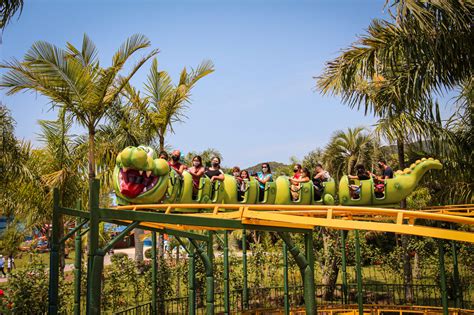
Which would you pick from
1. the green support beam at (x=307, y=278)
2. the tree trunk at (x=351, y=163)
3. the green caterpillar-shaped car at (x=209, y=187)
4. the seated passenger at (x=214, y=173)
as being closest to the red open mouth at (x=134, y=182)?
the green caterpillar-shaped car at (x=209, y=187)

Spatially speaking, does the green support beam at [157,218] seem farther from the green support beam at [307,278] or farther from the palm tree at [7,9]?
the palm tree at [7,9]

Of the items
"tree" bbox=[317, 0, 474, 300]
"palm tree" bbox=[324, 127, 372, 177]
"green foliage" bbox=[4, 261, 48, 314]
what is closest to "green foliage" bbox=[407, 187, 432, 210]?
"palm tree" bbox=[324, 127, 372, 177]

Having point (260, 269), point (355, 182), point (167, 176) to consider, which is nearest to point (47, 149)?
point (260, 269)

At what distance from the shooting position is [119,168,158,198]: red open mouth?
5.46 m

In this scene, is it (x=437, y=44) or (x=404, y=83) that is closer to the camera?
(x=437, y=44)

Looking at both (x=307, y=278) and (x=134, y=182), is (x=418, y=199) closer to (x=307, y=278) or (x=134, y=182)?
(x=307, y=278)

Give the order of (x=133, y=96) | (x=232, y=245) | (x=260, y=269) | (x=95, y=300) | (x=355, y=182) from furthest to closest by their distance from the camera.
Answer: (x=232, y=245), (x=260, y=269), (x=133, y=96), (x=355, y=182), (x=95, y=300)

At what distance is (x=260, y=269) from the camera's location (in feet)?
35.8

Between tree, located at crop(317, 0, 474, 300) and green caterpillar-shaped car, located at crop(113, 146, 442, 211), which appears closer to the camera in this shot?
green caterpillar-shaped car, located at crop(113, 146, 442, 211)

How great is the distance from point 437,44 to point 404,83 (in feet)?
4.87

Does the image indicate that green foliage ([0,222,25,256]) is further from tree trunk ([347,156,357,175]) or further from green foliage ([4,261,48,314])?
tree trunk ([347,156,357,175])

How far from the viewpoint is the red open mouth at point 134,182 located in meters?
A: 5.46

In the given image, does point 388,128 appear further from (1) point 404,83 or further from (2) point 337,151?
(2) point 337,151

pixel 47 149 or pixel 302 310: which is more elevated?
pixel 47 149
